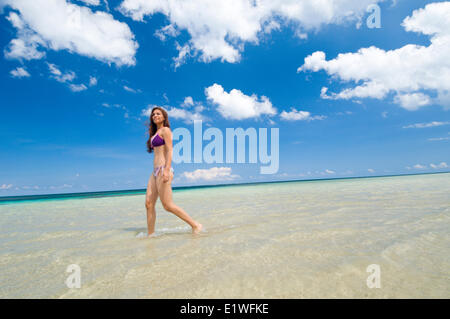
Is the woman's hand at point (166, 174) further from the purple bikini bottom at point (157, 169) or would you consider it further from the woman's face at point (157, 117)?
the woman's face at point (157, 117)

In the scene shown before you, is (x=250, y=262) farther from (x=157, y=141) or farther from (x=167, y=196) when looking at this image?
(x=157, y=141)

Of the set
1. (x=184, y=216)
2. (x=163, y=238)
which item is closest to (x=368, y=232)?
(x=184, y=216)

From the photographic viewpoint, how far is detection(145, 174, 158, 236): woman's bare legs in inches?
159

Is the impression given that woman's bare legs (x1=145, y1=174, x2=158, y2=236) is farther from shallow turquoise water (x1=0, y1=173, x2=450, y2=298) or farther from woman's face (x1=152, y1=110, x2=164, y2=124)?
woman's face (x1=152, y1=110, x2=164, y2=124)

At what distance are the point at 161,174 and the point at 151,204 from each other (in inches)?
25.9

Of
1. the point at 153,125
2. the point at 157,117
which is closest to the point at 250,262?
the point at 157,117

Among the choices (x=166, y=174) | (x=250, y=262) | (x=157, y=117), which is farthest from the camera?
(x=157, y=117)

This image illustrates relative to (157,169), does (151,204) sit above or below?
below

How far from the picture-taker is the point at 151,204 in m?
4.14

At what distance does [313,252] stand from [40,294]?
2.83 meters

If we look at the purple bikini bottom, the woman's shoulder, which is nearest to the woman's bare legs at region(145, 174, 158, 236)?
the purple bikini bottom
